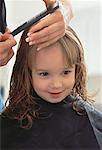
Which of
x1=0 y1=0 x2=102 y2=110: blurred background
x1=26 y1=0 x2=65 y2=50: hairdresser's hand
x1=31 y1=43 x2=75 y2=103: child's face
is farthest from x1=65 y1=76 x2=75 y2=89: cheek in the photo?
x1=0 y1=0 x2=102 y2=110: blurred background

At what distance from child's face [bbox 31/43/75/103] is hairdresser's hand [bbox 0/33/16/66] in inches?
4.3

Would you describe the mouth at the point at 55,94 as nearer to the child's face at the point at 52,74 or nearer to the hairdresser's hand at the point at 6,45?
the child's face at the point at 52,74

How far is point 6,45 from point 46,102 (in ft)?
0.81

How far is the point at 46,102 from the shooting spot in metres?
0.91

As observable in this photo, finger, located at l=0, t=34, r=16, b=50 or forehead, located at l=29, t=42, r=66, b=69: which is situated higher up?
finger, located at l=0, t=34, r=16, b=50

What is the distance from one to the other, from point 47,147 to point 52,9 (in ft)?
1.15

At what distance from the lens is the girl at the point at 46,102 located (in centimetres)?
83

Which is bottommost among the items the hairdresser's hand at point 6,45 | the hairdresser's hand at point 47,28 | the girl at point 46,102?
the girl at point 46,102

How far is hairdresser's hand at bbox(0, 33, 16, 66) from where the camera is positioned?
0.72 metres

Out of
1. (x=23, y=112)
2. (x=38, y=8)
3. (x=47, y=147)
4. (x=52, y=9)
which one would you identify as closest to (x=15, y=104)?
(x=23, y=112)

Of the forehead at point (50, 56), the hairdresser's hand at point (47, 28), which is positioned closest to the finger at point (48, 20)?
the hairdresser's hand at point (47, 28)

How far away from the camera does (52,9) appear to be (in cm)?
73

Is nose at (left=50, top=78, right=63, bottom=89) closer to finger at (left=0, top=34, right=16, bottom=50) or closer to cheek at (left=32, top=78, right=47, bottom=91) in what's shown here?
cheek at (left=32, top=78, right=47, bottom=91)

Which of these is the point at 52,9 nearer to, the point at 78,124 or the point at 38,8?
the point at 78,124
